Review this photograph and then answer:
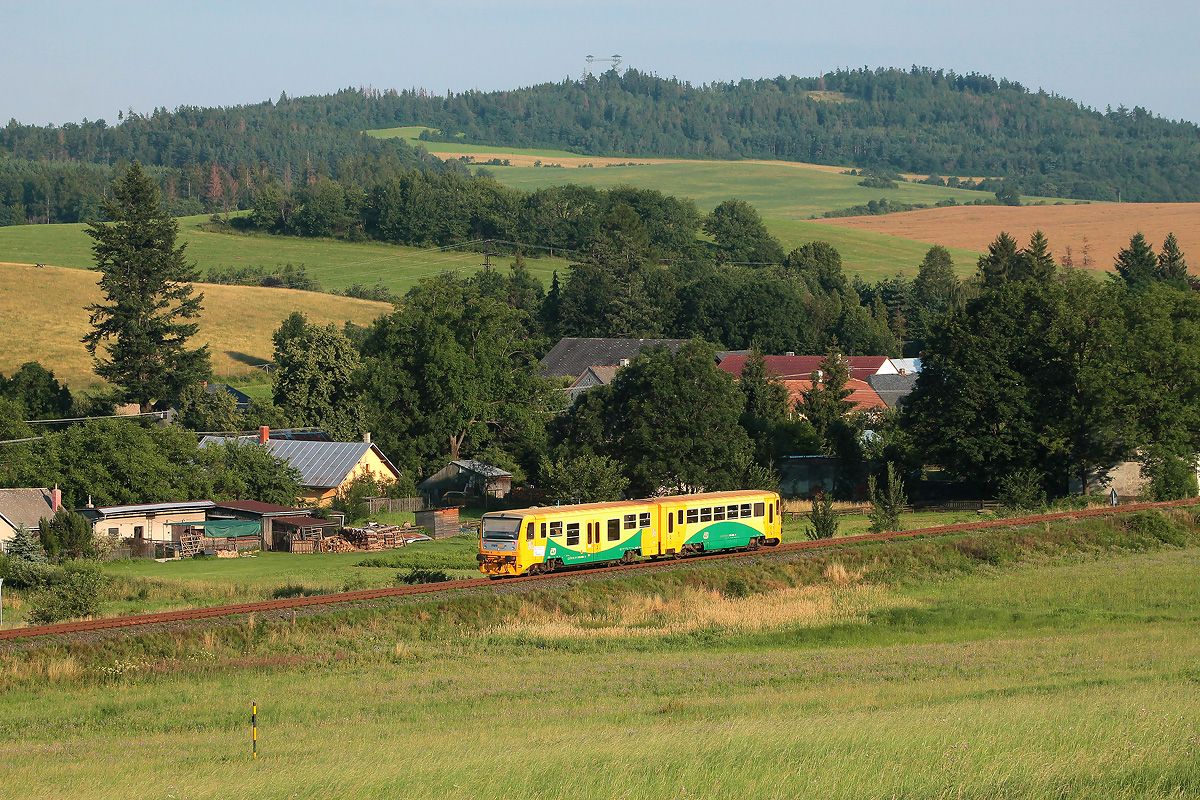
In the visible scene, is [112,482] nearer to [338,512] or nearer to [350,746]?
[338,512]

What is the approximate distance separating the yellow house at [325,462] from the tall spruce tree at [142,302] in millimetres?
14143

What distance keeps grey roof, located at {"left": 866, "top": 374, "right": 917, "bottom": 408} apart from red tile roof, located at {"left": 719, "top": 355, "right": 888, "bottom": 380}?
1363 millimetres

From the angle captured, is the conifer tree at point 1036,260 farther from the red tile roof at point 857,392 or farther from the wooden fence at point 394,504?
the wooden fence at point 394,504

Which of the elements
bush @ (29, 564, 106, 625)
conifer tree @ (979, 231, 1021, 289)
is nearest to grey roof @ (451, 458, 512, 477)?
bush @ (29, 564, 106, 625)

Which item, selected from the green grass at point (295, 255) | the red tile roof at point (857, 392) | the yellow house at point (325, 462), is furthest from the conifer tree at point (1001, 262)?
the yellow house at point (325, 462)

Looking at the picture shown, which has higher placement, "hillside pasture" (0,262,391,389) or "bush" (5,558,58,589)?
"hillside pasture" (0,262,391,389)

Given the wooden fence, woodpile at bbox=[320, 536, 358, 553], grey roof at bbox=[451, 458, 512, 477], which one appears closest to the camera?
woodpile at bbox=[320, 536, 358, 553]

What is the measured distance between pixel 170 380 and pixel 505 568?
61.9m

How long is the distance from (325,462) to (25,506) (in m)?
19.5

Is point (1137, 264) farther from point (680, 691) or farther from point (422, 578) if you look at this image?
point (680, 691)

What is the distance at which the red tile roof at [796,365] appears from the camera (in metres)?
119

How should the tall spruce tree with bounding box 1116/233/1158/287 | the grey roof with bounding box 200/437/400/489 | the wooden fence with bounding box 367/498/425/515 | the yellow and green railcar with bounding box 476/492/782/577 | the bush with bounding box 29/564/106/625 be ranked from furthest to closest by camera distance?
the tall spruce tree with bounding box 1116/233/1158/287, the wooden fence with bounding box 367/498/425/515, the grey roof with bounding box 200/437/400/489, the yellow and green railcar with bounding box 476/492/782/577, the bush with bounding box 29/564/106/625

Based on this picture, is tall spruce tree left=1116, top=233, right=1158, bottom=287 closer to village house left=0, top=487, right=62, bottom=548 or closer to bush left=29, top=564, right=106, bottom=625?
village house left=0, top=487, right=62, bottom=548

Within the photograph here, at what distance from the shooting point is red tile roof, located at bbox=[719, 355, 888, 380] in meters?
119
